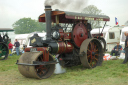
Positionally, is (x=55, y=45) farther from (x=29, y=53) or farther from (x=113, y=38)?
(x=113, y=38)

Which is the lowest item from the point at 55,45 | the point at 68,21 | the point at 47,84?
the point at 47,84

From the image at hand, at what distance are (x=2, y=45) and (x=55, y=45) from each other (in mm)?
5914

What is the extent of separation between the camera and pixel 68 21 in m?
6.75

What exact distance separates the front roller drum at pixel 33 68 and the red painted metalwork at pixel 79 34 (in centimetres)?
132

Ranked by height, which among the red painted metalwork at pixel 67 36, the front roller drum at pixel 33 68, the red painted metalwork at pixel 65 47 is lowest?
the front roller drum at pixel 33 68

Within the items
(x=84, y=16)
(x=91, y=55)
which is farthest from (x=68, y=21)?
(x=91, y=55)

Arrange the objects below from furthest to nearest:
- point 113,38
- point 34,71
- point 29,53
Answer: point 113,38, point 29,53, point 34,71

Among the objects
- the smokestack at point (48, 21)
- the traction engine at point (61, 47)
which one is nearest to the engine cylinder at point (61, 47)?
the traction engine at point (61, 47)

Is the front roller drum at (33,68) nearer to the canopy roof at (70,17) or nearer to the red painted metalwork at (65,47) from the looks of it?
the red painted metalwork at (65,47)

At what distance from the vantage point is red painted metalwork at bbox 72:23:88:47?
6.33 meters

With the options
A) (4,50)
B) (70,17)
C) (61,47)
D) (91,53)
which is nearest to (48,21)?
(70,17)

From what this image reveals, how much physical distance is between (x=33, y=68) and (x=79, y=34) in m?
2.28

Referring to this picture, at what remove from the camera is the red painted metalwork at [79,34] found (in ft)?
20.8

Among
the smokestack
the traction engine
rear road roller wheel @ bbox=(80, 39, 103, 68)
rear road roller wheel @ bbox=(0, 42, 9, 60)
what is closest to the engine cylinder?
the traction engine
